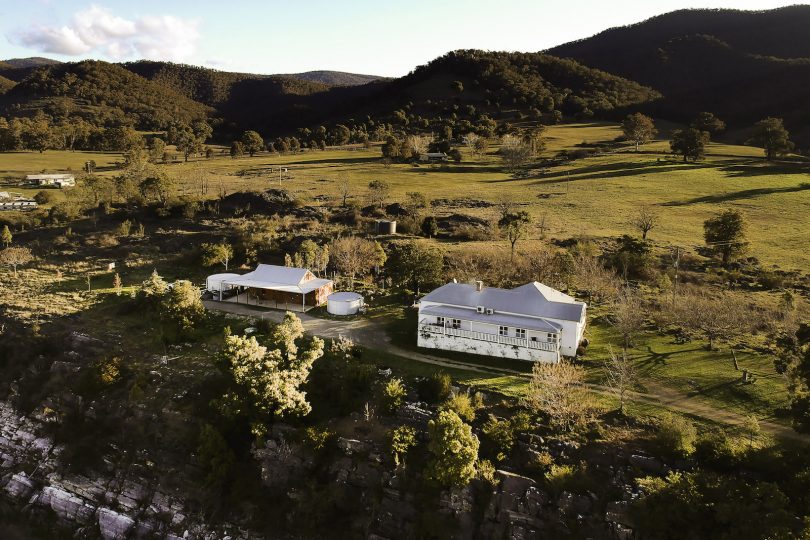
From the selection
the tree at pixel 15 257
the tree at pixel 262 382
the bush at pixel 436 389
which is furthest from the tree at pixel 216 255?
the bush at pixel 436 389

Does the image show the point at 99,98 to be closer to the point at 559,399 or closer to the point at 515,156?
the point at 515,156

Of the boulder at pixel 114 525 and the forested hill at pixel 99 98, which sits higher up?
the forested hill at pixel 99 98

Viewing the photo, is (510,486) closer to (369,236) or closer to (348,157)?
(369,236)

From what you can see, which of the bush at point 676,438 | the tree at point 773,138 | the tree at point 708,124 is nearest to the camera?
the bush at point 676,438

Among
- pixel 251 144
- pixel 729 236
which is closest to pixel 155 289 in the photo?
pixel 729 236

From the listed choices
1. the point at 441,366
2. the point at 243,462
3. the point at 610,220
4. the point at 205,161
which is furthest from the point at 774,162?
the point at 205,161

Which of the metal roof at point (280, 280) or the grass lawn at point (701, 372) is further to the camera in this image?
the metal roof at point (280, 280)

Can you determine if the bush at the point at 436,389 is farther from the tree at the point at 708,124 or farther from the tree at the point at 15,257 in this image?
the tree at the point at 708,124
